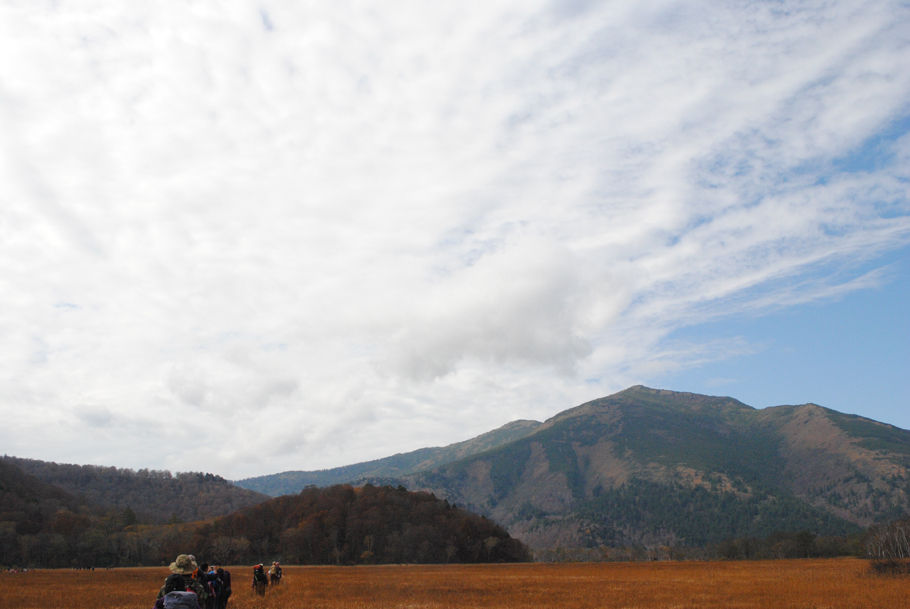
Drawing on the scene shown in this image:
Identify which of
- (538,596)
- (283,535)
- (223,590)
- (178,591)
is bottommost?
(538,596)

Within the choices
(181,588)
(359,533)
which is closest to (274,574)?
(181,588)

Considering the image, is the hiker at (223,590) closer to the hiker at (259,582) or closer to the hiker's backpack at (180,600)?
the hiker's backpack at (180,600)

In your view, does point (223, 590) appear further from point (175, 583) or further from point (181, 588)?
point (175, 583)

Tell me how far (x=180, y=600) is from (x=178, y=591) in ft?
0.78

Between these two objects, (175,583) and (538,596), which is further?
(538,596)

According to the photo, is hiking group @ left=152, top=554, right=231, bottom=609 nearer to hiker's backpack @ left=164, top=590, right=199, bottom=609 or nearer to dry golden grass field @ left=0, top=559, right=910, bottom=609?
hiker's backpack @ left=164, top=590, right=199, bottom=609

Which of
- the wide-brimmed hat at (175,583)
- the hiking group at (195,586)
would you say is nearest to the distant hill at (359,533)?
the hiking group at (195,586)

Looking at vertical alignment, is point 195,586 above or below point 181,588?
below

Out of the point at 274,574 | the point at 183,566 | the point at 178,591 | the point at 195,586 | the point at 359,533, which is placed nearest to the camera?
the point at 178,591

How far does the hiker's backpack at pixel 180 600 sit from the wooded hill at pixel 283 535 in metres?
141

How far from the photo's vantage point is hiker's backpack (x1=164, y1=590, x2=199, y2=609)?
11305 mm

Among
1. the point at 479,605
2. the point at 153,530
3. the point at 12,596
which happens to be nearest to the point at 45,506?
the point at 153,530

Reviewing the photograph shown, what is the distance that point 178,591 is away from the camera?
11609 millimetres

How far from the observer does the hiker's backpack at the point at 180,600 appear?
11.3 metres
